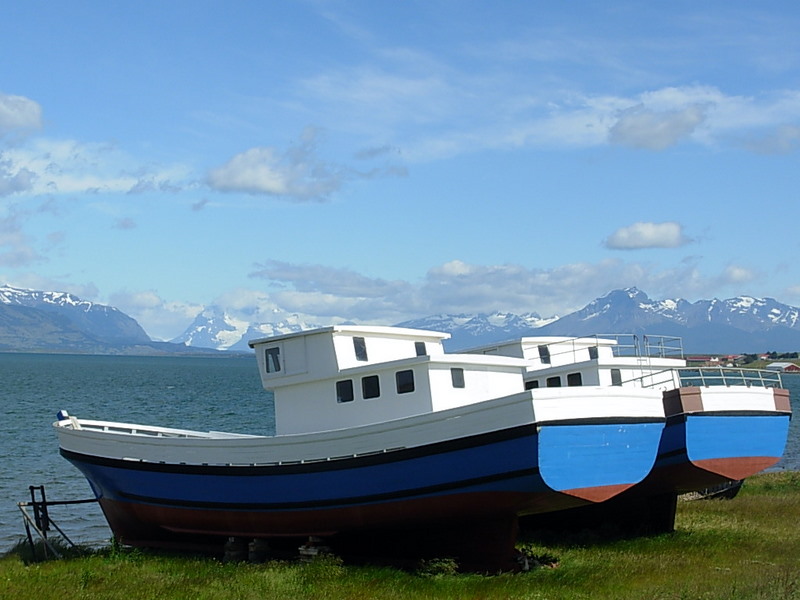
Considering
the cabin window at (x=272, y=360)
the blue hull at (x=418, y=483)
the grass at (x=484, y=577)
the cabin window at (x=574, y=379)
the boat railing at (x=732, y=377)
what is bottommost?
the grass at (x=484, y=577)

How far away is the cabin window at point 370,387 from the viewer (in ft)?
67.4

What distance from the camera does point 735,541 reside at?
845 inches

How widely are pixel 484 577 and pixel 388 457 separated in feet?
9.52

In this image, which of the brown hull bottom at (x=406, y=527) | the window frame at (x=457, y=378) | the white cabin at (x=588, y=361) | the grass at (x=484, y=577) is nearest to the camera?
the grass at (x=484, y=577)

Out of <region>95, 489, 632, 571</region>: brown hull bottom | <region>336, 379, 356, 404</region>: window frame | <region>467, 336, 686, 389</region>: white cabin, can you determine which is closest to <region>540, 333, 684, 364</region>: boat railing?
<region>467, 336, 686, 389</region>: white cabin

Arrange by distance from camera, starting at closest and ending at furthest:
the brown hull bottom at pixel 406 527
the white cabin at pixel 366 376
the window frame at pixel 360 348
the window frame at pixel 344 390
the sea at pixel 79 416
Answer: the brown hull bottom at pixel 406 527 → the white cabin at pixel 366 376 → the window frame at pixel 344 390 → the window frame at pixel 360 348 → the sea at pixel 79 416

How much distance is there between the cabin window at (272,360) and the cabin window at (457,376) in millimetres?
4191

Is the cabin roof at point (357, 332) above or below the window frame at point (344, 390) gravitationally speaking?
above

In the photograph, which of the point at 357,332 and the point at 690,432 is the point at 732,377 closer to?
the point at 690,432

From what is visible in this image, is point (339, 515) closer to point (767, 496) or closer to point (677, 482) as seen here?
point (677, 482)

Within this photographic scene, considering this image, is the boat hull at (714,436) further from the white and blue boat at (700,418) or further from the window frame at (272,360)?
the window frame at (272,360)

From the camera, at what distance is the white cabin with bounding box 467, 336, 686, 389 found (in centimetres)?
2439

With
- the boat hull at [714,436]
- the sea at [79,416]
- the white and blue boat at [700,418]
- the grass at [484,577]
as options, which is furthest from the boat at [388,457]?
the sea at [79,416]

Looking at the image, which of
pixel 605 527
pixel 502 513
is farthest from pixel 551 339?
pixel 502 513
